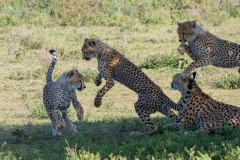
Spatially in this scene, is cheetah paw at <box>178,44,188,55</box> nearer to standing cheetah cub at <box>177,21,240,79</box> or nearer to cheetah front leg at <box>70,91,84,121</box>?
standing cheetah cub at <box>177,21,240,79</box>

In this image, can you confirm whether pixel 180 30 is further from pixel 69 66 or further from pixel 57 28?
pixel 57 28

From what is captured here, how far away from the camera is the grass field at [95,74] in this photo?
698 cm

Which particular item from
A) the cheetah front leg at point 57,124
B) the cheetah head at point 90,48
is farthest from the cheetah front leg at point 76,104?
the cheetah head at point 90,48

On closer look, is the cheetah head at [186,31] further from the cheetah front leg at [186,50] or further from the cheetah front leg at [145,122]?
the cheetah front leg at [145,122]

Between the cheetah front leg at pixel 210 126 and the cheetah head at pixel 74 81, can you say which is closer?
the cheetah front leg at pixel 210 126

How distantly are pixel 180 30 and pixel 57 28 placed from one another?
10.3 m

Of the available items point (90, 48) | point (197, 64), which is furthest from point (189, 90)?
point (90, 48)

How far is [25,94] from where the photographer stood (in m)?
11.7

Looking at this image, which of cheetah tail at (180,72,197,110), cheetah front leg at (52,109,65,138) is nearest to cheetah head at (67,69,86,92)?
cheetah front leg at (52,109,65,138)

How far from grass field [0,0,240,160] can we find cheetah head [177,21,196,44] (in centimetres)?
118

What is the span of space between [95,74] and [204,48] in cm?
361

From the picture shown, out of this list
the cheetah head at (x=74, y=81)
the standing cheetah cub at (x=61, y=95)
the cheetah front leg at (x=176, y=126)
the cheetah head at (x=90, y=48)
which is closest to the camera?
the cheetah front leg at (x=176, y=126)

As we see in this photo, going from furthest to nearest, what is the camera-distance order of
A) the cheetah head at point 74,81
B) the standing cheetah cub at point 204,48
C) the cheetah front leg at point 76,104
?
the standing cheetah cub at point 204,48 → the cheetah front leg at point 76,104 → the cheetah head at point 74,81

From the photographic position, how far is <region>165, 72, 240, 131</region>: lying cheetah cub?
7.66 metres
